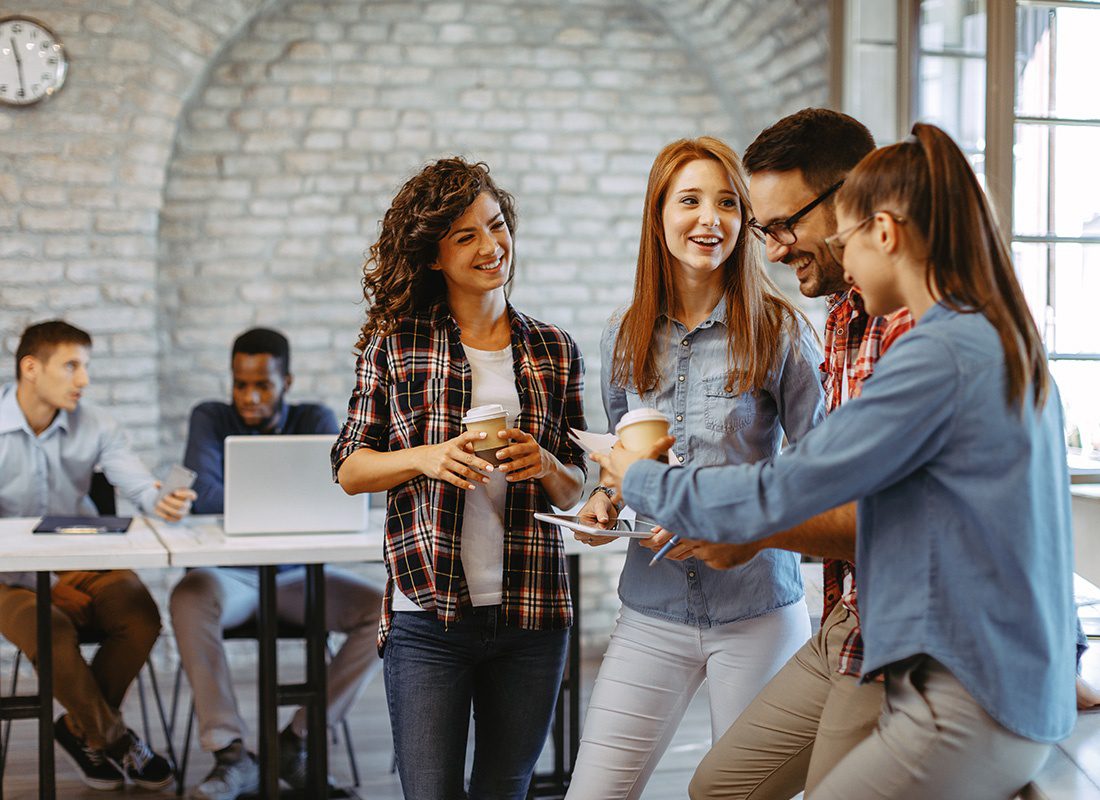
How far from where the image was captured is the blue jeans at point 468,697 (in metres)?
1.77

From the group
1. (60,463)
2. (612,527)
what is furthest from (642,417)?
(60,463)

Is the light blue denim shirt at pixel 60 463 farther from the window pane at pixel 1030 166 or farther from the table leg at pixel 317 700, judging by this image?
the window pane at pixel 1030 166

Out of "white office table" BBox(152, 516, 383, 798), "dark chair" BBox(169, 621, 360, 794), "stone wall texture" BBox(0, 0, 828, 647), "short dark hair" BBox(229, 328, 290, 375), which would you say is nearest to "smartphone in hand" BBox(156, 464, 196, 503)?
"white office table" BBox(152, 516, 383, 798)

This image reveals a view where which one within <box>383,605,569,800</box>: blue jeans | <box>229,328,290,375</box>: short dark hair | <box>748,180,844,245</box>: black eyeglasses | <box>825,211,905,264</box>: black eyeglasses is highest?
<box>748,180,844,245</box>: black eyeglasses

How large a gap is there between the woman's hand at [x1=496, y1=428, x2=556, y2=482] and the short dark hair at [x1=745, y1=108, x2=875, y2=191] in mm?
553

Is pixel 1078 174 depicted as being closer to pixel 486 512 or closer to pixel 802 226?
pixel 802 226

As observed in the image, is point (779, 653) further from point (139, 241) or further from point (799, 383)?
point (139, 241)

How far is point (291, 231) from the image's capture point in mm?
4707

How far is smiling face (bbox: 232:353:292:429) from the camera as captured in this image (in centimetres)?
373

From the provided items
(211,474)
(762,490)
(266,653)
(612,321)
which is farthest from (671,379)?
(211,474)

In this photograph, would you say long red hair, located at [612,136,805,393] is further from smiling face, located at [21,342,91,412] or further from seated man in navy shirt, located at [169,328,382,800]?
smiling face, located at [21,342,91,412]

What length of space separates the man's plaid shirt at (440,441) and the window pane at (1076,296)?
1802 millimetres

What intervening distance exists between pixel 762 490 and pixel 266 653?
2.17 m

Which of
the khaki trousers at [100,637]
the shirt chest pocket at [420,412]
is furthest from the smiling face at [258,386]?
the shirt chest pocket at [420,412]
